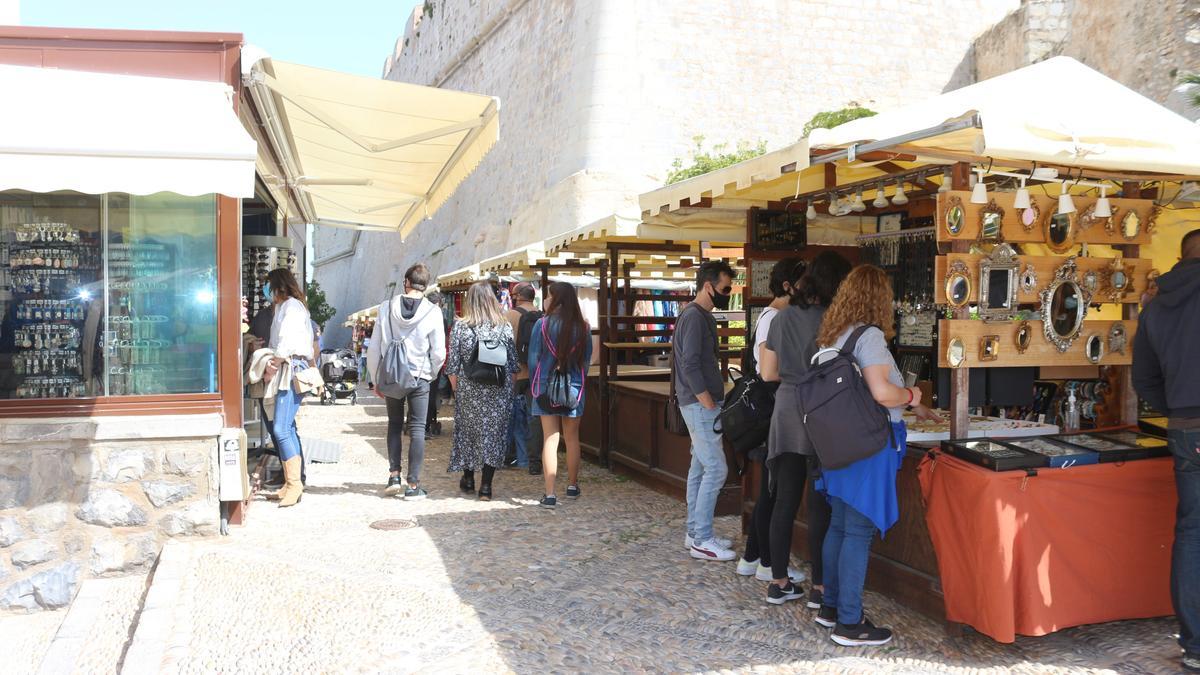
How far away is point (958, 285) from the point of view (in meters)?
3.88

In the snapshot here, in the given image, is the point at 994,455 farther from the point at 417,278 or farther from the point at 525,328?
the point at 525,328

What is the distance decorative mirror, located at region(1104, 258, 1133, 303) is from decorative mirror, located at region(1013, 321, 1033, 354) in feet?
1.76

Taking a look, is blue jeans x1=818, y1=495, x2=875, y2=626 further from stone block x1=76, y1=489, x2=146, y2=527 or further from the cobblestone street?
stone block x1=76, y1=489, x2=146, y2=527

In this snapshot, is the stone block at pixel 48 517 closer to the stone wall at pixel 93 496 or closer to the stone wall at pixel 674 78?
the stone wall at pixel 93 496

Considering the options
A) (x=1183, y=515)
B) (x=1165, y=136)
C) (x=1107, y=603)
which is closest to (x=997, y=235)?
(x=1165, y=136)

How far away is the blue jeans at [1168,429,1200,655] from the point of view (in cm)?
336

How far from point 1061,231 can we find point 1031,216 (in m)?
0.30

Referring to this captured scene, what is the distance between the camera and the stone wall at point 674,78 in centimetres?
2438

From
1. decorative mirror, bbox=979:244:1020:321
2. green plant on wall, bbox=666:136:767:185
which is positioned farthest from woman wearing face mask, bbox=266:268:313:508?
green plant on wall, bbox=666:136:767:185

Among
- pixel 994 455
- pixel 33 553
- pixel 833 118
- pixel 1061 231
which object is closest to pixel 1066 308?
pixel 1061 231

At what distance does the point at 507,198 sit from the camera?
2986cm

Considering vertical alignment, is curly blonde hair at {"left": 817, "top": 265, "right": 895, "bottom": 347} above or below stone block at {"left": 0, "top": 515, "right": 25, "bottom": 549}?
above

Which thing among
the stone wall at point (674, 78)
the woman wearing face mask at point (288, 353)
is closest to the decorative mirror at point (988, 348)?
the woman wearing face mask at point (288, 353)

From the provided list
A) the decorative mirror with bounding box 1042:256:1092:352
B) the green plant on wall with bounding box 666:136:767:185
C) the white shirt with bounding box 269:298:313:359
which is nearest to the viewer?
the decorative mirror with bounding box 1042:256:1092:352
